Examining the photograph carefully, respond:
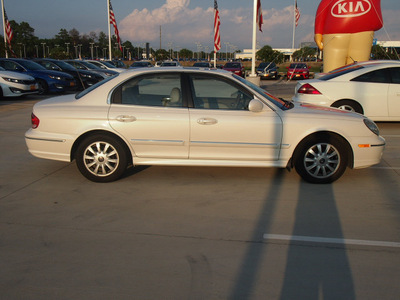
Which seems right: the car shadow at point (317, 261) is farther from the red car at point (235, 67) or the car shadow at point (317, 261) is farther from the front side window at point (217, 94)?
the red car at point (235, 67)

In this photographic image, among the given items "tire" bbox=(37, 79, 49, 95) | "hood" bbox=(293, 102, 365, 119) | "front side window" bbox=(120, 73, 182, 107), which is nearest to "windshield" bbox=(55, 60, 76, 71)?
"tire" bbox=(37, 79, 49, 95)

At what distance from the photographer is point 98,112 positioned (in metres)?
5.19

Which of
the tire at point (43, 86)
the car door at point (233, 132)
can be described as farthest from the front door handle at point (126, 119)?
the tire at point (43, 86)

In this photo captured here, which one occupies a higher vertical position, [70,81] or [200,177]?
[70,81]

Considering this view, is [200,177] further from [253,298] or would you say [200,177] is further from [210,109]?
[253,298]

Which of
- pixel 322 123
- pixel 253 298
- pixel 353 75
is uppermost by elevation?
pixel 353 75

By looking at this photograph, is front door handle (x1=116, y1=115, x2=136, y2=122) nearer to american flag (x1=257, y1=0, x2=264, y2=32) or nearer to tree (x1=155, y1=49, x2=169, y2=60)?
american flag (x1=257, y1=0, x2=264, y2=32)

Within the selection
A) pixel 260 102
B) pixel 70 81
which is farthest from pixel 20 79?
pixel 260 102

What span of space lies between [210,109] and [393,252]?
8.93 ft

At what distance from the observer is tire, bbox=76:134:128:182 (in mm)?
5199

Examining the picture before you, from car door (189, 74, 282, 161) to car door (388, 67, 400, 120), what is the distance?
5174 millimetres

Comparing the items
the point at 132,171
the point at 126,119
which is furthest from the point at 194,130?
the point at 132,171

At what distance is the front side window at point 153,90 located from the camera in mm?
5297

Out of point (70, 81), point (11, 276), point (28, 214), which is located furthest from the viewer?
point (70, 81)
